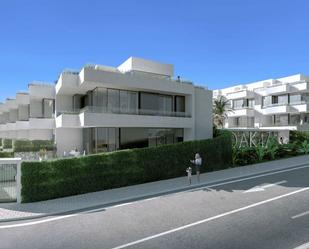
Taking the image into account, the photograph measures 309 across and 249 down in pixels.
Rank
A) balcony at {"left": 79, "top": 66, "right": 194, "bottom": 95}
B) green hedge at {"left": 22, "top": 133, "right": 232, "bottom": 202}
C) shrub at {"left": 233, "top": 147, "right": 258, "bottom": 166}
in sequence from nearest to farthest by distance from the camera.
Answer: green hedge at {"left": 22, "top": 133, "right": 232, "bottom": 202}, balcony at {"left": 79, "top": 66, "right": 194, "bottom": 95}, shrub at {"left": 233, "top": 147, "right": 258, "bottom": 166}

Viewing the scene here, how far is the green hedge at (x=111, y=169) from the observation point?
13594 mm

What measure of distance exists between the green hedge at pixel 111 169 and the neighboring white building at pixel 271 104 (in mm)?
20260

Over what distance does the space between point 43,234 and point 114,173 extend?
7.05 metres

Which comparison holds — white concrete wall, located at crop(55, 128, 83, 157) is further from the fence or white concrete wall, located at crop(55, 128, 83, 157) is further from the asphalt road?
the asphalt road

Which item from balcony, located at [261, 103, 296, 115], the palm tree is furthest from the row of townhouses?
the palm tree

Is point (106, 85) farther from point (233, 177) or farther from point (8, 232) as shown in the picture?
point (8, 232)

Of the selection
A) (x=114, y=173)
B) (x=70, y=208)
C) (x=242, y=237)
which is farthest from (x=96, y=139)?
(x=242, y=237)

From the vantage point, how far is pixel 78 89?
76.0 feet

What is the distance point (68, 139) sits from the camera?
2523cm

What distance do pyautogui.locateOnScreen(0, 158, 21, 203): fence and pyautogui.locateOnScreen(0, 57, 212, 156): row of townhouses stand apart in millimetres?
7225

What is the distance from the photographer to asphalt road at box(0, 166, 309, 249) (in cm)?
759

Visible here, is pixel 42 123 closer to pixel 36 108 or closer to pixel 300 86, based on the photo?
pixel 36 108

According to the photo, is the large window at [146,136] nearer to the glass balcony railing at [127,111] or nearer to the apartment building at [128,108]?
the apartment building at [128,108]

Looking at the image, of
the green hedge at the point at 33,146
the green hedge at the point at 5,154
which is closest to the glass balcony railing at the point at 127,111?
the green hedge at the point at 33,146
